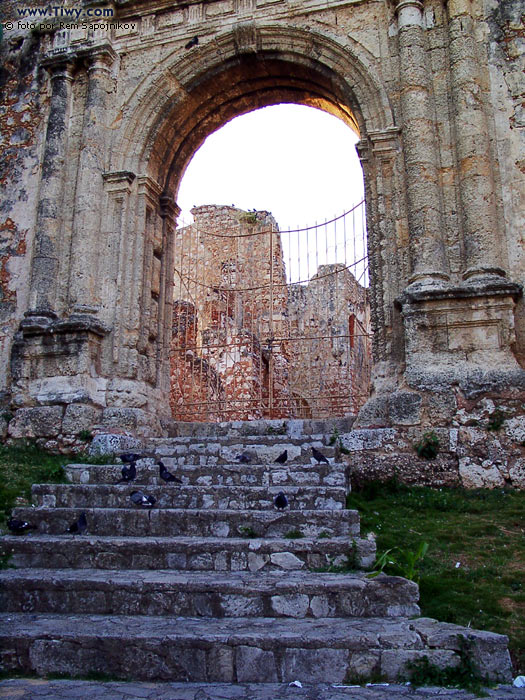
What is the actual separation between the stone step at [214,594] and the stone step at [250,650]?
0.58 feet

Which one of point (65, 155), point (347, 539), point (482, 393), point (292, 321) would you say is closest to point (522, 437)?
point (482, 393)

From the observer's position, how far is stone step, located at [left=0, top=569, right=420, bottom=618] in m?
3.62

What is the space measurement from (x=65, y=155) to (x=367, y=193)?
3831 mm

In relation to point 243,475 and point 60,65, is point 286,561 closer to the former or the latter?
point 243,475

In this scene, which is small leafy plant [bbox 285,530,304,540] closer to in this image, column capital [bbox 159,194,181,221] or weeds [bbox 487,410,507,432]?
weeds [bbox 487,410,507,432]

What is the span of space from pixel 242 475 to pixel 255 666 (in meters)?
2.43

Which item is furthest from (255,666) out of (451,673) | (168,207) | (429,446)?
(168,207)

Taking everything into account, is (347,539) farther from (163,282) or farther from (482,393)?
(163,282)

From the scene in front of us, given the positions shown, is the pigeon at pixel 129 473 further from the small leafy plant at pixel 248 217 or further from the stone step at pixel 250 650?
the small leafy plant at pixel 248 217

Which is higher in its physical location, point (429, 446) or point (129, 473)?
point (429, 446)

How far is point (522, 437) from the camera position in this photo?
586cm

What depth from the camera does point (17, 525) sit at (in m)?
4.76

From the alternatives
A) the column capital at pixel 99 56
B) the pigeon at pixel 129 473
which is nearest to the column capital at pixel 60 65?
the column capital at pixel 99 56

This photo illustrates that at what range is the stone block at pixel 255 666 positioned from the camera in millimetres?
3160
